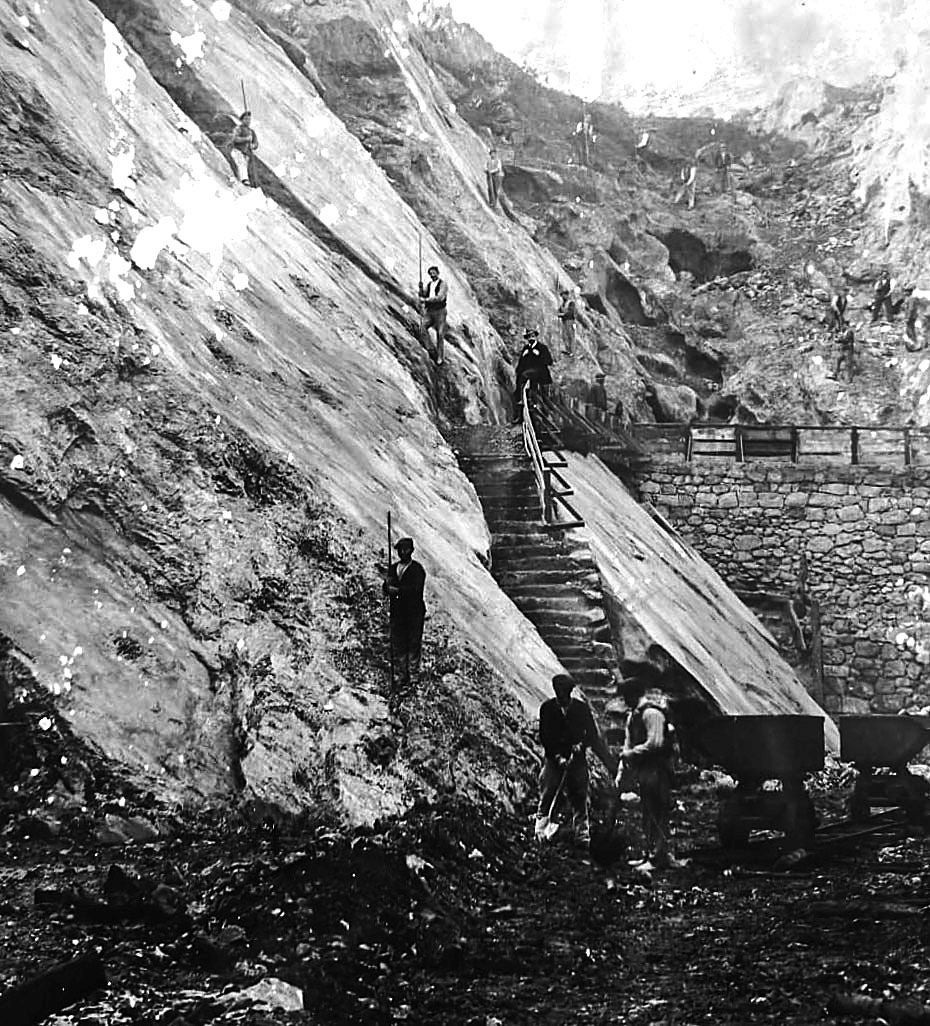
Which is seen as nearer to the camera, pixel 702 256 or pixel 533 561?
pixel 533 561

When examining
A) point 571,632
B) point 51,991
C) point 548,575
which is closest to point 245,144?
point 548,575

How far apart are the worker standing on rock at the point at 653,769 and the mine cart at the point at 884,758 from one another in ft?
3.51

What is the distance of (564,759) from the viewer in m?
5.23

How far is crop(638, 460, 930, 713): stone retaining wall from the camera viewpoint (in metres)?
13.8

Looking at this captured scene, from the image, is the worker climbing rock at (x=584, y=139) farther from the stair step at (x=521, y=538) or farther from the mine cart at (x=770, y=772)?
the mine cart at (x=770, y=772)

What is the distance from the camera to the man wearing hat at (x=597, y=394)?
16750 millimetres

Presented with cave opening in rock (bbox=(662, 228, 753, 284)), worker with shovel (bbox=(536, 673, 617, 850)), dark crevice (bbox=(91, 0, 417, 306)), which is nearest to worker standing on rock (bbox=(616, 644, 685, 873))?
worker with shovel (bbox=(536, 673, 617, 850))

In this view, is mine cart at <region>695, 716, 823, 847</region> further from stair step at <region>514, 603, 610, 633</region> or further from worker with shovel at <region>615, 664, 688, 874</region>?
stair step at <region>514, 603, 610, 633</region>

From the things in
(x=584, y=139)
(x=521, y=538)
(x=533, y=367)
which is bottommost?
(x=521, y=538)

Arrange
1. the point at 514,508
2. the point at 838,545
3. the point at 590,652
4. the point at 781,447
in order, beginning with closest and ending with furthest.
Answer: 1. the point at 590,652
2. the point at 514,508
3. the point at 838,545
4. the point at 781,447

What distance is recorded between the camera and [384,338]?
10484mm

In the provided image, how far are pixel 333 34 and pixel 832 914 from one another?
17.2m

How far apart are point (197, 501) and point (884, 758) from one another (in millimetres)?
3673

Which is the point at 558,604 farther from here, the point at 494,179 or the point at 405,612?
the point at 494,179
